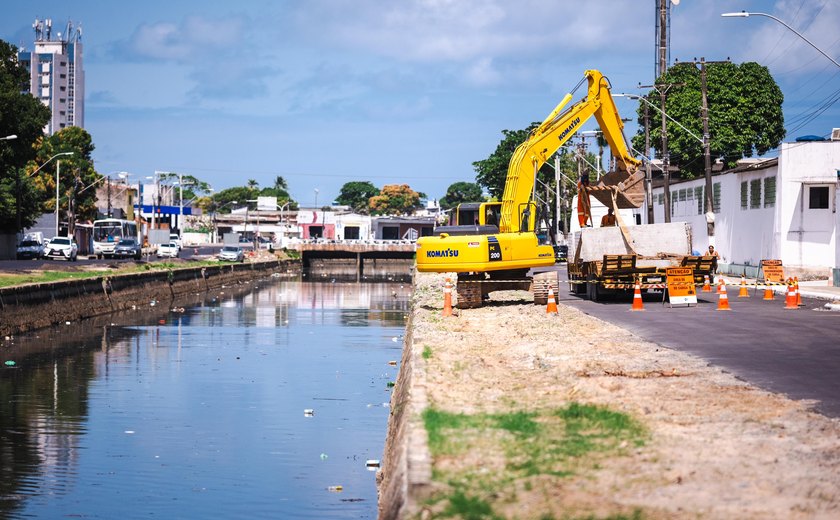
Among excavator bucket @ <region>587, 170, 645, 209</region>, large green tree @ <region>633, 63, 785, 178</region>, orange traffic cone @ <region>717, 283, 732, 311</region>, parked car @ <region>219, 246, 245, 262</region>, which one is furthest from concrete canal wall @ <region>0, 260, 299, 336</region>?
large green tree @ <region>633, 63, 785, 178</region>

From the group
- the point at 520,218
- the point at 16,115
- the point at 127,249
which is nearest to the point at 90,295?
the point at 16,115

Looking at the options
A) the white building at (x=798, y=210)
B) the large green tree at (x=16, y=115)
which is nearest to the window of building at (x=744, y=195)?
the white building at (x=798, y=210)

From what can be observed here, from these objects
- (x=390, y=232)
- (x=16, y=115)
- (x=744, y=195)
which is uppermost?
(x=16, y=115)

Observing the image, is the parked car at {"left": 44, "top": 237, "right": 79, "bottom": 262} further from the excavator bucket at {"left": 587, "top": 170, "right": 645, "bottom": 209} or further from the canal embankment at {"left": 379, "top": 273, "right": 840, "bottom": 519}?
the canal embankment at {"left": 379, "top": 273, "right": 840, "bottom": 519}

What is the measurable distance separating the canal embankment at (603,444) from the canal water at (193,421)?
6.57ft

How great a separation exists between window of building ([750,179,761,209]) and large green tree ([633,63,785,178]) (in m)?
27.7

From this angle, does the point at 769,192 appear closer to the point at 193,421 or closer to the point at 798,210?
the point at 798,210

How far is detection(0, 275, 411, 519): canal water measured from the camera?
50.6ft

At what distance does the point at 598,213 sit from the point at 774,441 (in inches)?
3506

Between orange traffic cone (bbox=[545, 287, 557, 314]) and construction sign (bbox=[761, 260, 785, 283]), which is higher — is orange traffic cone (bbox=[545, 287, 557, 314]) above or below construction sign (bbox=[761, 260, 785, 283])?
below

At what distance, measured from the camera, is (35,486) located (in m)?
16.0

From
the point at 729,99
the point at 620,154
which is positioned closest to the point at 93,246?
the point at 729,99

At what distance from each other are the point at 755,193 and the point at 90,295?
34.1 m

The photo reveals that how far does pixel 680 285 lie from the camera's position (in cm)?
3356
